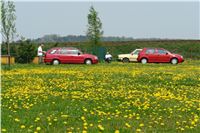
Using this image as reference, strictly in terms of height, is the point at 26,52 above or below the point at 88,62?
above

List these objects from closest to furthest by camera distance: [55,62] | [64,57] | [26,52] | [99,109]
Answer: [99,109] < [55,62] < [64,57] < [26,52]

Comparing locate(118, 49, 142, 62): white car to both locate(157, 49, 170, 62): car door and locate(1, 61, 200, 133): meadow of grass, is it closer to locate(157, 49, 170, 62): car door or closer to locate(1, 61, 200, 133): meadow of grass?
locate(157, 49, 170, 62): car door

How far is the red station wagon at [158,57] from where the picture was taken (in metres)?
40.2

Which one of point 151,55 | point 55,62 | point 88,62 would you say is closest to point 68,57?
point 55,62

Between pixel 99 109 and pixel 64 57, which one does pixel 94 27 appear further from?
pixel 99 109

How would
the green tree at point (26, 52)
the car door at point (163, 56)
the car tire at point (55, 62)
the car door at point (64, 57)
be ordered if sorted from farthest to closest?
the car door at point (163, 56), the green tree at point (26, 52), the car door at point (64, 57), the car tire at point (55, 62)

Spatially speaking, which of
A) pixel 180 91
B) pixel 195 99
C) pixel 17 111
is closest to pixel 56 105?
pixel 17 111

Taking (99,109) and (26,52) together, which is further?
(26,52)

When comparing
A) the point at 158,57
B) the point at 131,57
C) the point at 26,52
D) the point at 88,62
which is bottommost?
the point at 88,62

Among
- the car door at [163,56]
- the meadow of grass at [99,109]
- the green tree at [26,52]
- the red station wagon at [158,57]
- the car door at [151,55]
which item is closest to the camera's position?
the meadow of grass at [99,109]

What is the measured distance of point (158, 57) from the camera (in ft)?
133

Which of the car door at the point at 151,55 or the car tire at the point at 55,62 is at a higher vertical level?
the car door at the point at 151,55

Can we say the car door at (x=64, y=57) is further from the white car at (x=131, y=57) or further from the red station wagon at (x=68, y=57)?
the white car at (x=131, y=57)

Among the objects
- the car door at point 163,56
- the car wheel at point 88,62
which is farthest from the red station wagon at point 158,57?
the car wheel at point 88,62
